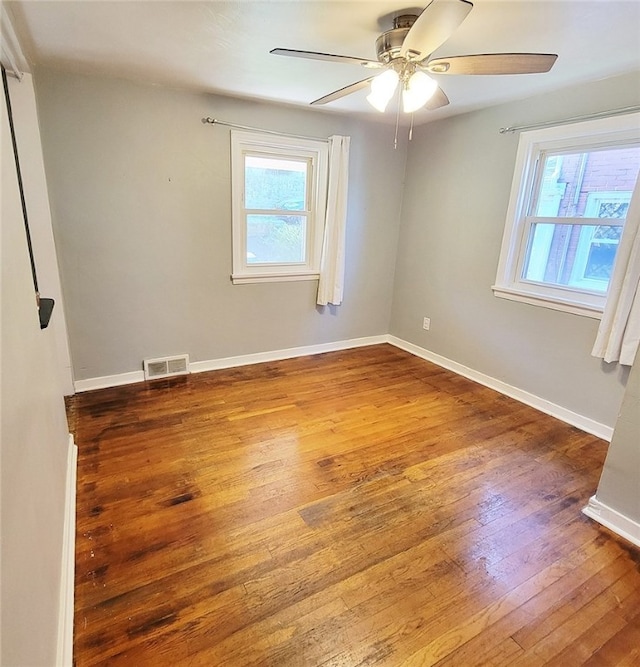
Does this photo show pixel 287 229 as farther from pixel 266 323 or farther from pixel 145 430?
pixel 145 430

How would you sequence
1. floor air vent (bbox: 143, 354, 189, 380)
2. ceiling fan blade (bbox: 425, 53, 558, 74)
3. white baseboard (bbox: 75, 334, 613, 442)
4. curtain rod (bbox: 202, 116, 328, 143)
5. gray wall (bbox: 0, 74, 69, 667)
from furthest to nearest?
floor air vent (bbox: 143, 354, 189, 380) → curtain rod (bbox: 202, 116, 328, 143) → white baseboard (bbox: 75, 334, 613, 442) → ceiling fan blade (bbox: 425, 53, 558, 74) → gray wall (bbox: 0, 74, 69, 667)

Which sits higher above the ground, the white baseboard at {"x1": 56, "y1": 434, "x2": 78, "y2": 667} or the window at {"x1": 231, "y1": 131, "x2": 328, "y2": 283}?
the window at {"x1": 231, "y1": 131, "x2": 328, "y2": 283}

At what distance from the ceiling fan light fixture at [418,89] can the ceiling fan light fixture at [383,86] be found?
0.23 feet

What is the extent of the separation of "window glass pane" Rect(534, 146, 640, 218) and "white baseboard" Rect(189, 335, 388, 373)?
2147 mm

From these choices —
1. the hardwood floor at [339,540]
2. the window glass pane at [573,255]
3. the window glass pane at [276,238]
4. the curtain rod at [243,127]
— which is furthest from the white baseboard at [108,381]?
the window glass pane at [573,255]

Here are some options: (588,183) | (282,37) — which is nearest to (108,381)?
(282,37)

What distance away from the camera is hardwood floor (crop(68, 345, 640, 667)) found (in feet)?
4.51

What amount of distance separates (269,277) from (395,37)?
7.36 ft

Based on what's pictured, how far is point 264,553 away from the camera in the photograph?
171 cm

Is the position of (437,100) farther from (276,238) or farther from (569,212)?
(276,238)

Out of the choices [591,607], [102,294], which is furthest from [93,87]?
[591,607]

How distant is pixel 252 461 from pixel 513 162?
301 cm

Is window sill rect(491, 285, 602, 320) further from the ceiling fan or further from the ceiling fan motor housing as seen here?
the ceiling fan motor housing

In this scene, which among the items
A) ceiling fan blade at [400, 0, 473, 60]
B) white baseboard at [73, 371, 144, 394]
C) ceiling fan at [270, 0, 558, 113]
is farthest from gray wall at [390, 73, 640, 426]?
white baseboard at [73, 371, 144, 394]
